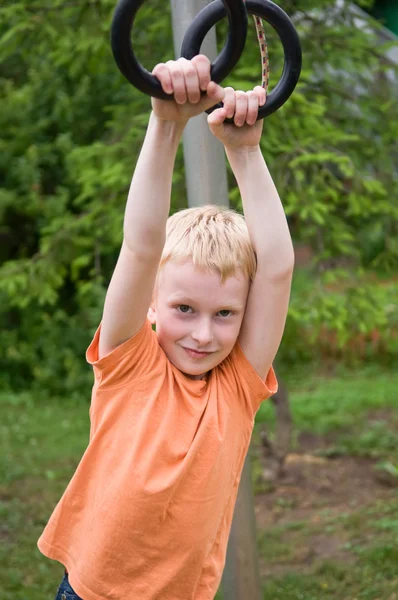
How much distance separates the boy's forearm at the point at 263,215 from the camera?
1.78m

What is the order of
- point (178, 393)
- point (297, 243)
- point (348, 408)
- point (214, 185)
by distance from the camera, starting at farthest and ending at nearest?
point (348, 408), point (297, 243), point (214, 185), point (178, 393)

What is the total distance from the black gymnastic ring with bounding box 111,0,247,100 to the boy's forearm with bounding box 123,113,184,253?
10 centimetres

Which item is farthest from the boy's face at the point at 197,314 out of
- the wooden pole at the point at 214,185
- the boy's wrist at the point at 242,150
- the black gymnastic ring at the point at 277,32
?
the wooden pole at the point at 214,185

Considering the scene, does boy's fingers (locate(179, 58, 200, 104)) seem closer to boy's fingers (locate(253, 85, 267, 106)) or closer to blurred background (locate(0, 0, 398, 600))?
boy's fingers (locate(253, 85, 267, 106))

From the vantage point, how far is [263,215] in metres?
1.79

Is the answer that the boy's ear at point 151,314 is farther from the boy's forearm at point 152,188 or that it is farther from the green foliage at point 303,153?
the green foliage at point 303,153

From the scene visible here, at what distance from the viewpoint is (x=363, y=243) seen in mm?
4953

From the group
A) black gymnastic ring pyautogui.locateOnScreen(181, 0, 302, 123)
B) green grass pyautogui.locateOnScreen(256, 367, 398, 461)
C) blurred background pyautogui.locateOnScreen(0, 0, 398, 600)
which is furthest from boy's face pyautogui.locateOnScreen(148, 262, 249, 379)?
green grass pyautogui.locateOnScreen(256, 367, 398, 461)

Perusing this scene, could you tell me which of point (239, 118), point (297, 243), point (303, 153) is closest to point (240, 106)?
point (239, 118)

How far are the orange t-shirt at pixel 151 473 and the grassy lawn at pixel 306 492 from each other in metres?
2.01

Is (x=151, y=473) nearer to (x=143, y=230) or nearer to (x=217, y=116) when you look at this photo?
(x=143, y=230)

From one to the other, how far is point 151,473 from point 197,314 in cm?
37

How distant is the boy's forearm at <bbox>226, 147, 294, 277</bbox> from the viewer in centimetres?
178

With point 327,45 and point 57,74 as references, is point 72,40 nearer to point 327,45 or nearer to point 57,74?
point 327,45
